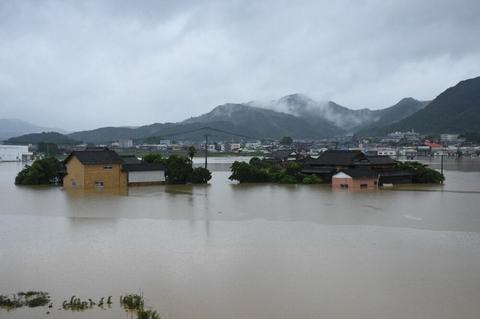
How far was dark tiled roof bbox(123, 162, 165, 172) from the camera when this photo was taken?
18109mm

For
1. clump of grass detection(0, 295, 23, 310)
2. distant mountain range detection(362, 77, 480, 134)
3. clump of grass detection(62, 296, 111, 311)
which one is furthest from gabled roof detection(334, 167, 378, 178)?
distant mountain range detection(362, 77, 480, 134)

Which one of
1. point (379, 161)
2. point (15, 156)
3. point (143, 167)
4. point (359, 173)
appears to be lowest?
point (15, 156)

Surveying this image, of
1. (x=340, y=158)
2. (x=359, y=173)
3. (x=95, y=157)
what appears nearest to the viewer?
(x=95, y=157)

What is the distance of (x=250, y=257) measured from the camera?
289 inches

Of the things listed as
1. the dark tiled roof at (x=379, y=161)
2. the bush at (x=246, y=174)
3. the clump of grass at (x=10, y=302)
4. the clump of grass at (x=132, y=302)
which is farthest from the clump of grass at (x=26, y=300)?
the dark tiled roof at (x=379, y=161)

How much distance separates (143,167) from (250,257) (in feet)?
38.8

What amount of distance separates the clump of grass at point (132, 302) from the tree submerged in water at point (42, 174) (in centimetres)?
1474

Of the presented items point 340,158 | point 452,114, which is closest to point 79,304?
point 340,158

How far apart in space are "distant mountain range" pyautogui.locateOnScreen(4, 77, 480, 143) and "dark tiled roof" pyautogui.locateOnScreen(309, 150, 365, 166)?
6490cm

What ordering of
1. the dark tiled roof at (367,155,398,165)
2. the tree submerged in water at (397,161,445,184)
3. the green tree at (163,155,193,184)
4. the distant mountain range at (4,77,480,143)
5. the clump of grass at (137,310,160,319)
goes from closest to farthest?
the clump of grass at (137,310,160,319) < the green tree at (163,155,193,184) < the tree submerged in water at (397,161,445,184) < the dark tiled roof at (367,155,398,165) < the distant mountain range at (4,77,480,143)

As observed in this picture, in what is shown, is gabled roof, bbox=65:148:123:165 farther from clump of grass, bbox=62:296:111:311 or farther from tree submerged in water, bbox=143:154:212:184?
clump of grass, bbox=62:296:111:311

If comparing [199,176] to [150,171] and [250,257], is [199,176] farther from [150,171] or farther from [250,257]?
[250,257]

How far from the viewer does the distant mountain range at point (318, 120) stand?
9647cm

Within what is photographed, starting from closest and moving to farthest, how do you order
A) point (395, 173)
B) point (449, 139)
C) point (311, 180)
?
point (395, 173), point (311, 180), point (449, 139)
